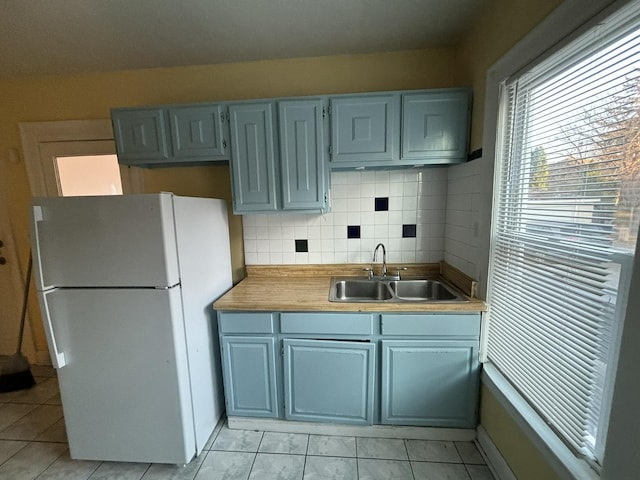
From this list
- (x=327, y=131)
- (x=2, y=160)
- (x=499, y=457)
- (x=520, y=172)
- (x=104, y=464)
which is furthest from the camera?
(x=2, y=160)

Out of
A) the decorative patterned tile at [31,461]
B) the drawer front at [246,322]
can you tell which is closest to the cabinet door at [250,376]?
the drawer front at [246,322]

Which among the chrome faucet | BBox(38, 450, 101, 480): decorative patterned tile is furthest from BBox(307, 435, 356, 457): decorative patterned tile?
BBox(38, 450, 101, 480): decorative patterned tile

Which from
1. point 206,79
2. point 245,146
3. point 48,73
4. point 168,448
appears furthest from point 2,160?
point 168,448

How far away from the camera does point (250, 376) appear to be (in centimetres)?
175

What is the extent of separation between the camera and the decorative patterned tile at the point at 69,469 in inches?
59.9

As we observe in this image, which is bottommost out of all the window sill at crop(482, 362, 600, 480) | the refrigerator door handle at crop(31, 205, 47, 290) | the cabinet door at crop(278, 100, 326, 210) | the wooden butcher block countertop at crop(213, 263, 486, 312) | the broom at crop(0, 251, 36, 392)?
the broom at crop(0, 251, 36, 392)

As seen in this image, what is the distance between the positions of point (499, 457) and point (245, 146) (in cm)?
234

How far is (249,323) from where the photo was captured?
5.57 ft

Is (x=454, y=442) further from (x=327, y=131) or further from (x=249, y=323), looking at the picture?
(x=327, y=131)

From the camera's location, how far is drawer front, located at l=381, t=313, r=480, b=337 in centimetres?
157

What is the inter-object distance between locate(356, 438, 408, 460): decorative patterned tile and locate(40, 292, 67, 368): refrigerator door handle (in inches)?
68.3

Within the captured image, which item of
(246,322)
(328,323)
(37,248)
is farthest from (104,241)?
(328,323)

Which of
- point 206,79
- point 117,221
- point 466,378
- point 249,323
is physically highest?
point 206,79

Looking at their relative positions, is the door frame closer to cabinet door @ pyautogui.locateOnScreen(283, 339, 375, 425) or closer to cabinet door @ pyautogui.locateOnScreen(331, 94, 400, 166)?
cabinet door @ pyautogui.locateOnScreen(331, 94, 400, 166)
